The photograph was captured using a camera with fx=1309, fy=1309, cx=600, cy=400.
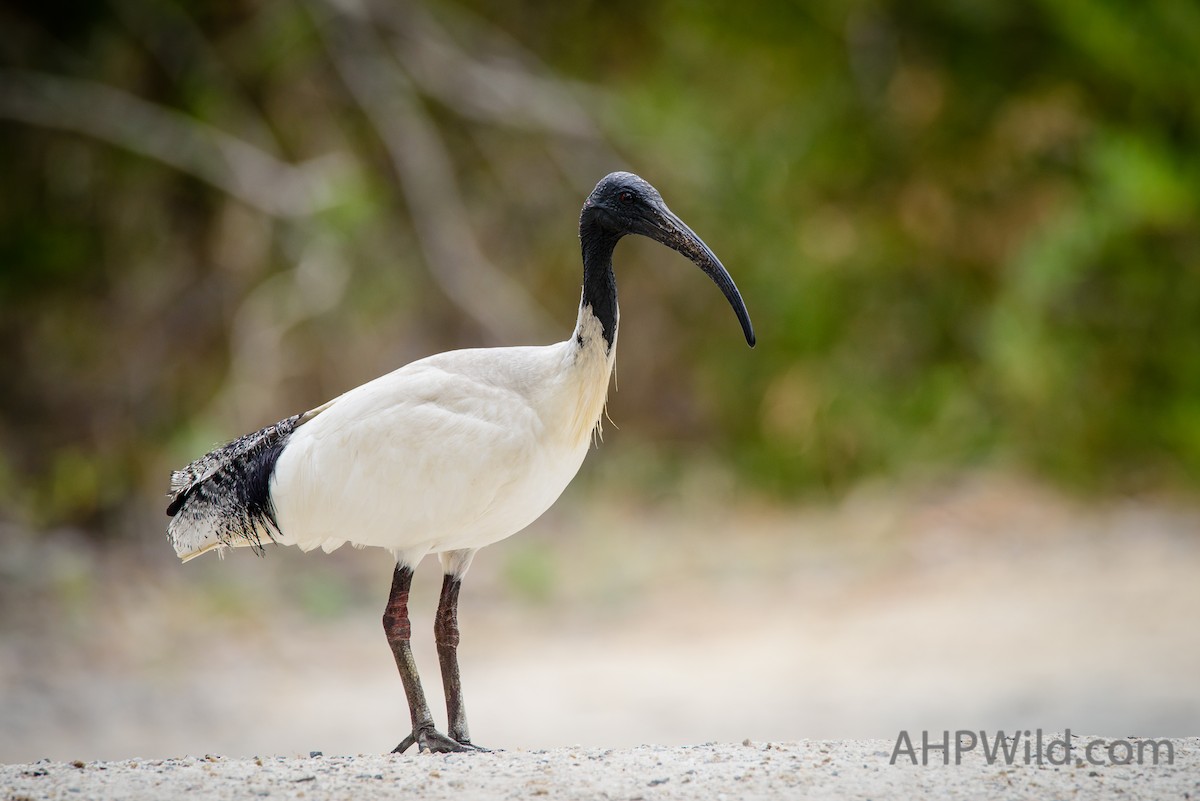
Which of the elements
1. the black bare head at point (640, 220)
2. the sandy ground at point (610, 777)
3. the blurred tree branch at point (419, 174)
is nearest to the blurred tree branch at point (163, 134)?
the blurred tree branch at point (419, 174)

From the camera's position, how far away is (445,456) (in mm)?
3980

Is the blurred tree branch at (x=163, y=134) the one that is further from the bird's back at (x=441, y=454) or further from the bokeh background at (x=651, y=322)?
the bird's back at (x=441, y=454)

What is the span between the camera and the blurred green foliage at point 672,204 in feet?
36.6

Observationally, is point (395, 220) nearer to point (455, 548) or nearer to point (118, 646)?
point (118, 646)

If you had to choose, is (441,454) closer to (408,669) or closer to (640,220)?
(408,669)

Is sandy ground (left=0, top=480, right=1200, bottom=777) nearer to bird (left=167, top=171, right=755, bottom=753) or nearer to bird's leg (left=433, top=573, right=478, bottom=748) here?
bird's leg (left=433, top=573, right=478, bottom=748)

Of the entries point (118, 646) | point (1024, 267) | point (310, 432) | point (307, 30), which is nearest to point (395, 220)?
point (307, 30)

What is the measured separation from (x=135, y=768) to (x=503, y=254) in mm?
10409

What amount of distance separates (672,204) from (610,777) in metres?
9.19

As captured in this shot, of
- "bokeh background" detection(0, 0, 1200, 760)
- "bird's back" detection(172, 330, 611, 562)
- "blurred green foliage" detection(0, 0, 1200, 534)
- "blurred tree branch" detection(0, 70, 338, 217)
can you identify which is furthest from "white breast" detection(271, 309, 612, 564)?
"blurred tree branch" detection(0, 70, 338, 217)

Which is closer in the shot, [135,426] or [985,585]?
[985,585]

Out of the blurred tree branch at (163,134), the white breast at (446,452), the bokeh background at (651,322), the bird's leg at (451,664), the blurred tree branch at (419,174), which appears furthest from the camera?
the blurred tree branch at (419,174)

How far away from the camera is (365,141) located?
42.7ft

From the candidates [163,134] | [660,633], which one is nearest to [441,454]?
[660,633]
